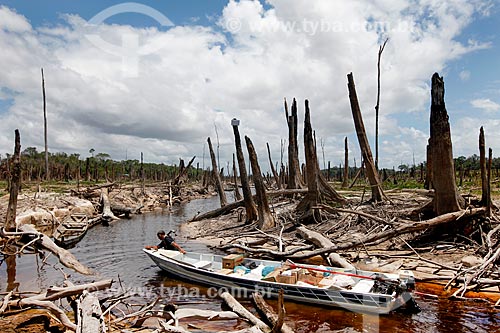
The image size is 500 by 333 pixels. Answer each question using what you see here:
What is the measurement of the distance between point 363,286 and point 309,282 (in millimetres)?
1289

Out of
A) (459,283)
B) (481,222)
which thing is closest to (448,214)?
(481,222)

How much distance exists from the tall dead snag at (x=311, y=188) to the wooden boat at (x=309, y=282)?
22.2 feet

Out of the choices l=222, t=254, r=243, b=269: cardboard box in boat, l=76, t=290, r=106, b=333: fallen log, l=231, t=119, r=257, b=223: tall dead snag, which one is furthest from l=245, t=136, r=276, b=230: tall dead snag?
l=76, t=290, r=106, b=333: fallen log

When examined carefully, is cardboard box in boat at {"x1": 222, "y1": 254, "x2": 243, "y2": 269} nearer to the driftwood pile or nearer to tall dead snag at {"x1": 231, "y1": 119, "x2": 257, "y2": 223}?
the driftwood pile

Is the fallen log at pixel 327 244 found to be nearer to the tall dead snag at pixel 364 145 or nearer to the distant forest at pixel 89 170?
the tall dead snag at pixel 364 145

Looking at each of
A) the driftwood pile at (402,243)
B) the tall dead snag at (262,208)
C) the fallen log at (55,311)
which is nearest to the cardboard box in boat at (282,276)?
the driftwood pile at (402,243)

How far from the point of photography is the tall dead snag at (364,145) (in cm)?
1831

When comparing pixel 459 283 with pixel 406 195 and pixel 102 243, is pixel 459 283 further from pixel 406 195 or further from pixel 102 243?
pixel 102 243

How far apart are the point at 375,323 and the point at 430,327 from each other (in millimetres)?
1065

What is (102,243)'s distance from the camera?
63.7ft

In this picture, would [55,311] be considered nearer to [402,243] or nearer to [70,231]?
[402,243]

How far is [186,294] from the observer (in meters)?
11.3

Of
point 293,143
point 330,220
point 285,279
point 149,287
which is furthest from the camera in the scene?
point 293,143

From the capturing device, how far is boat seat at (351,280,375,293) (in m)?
9.10
